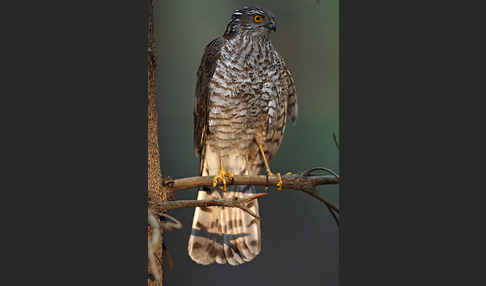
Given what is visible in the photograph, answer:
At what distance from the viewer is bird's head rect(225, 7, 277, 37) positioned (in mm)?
2204

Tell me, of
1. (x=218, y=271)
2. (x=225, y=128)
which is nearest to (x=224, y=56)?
(x=225, y=128)

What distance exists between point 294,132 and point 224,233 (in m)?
0.64

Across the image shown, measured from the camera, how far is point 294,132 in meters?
2.22

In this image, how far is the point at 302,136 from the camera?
85.0 inches

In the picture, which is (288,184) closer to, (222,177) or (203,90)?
(222,177)

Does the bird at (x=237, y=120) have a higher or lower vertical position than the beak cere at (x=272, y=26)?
lower

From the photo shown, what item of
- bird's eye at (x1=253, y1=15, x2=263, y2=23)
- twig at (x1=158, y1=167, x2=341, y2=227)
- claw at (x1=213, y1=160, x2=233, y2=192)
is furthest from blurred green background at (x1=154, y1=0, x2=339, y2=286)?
claw at (x1=213, y1=160, x2=233, y2=192)

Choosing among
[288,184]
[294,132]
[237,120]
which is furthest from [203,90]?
[288,184]

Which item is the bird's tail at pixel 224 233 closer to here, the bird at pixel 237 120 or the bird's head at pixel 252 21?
the bird at pixel 237 120

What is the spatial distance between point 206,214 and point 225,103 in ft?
2.15

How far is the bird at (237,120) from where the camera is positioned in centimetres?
223

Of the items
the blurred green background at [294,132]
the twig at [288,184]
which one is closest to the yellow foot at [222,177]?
the twig at [288,184]

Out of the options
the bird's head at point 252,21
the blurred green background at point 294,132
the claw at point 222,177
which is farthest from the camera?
the claw at point 222,177

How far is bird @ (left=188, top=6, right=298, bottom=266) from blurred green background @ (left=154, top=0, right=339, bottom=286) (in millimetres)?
71
